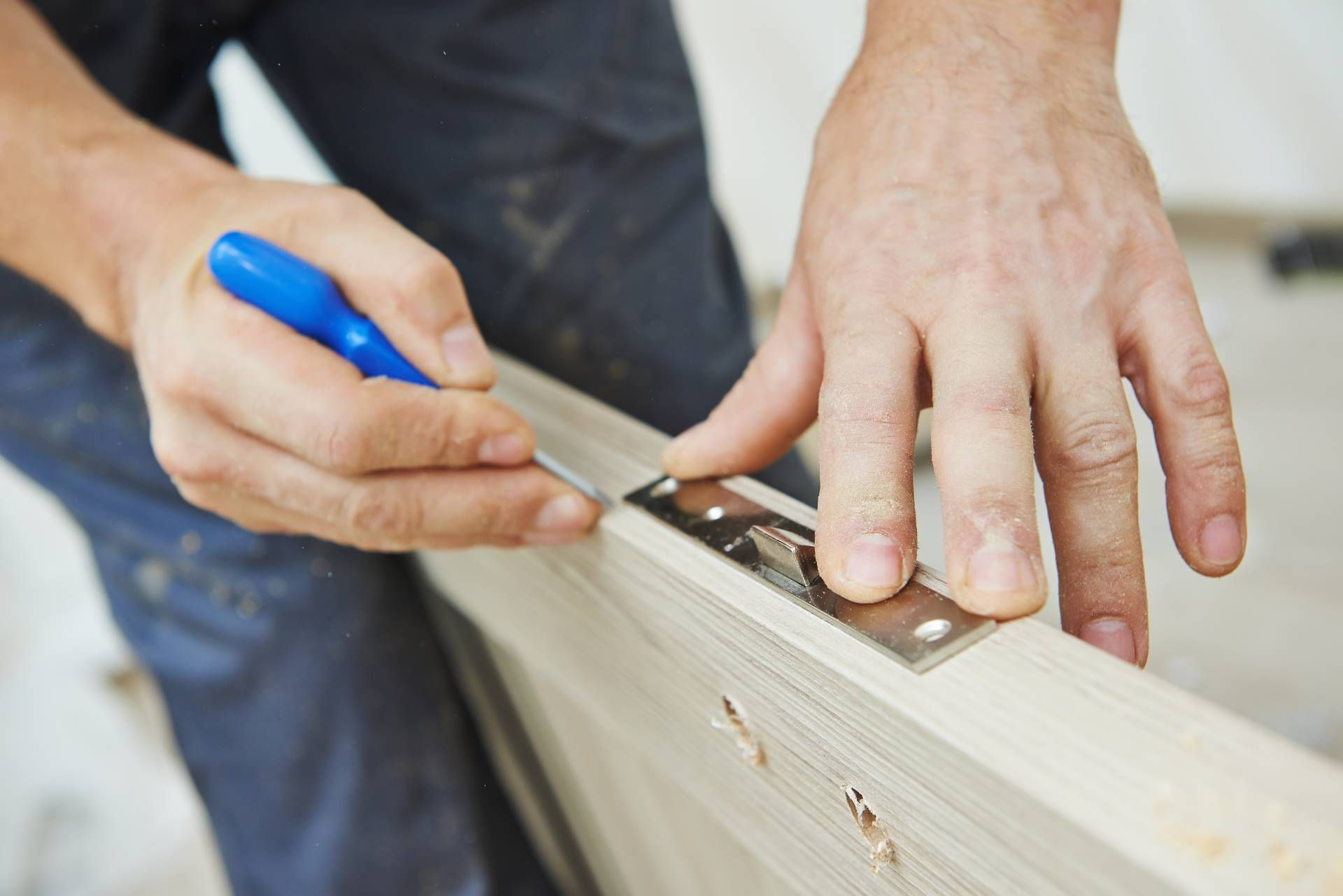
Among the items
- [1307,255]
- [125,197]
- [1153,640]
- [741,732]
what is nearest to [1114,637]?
[741,732]

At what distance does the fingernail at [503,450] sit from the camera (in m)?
0.50

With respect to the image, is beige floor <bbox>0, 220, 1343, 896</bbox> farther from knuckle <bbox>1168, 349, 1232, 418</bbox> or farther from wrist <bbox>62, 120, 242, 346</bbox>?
wrist <bbox>62, 120, 242, 346</bbox>

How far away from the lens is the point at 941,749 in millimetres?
305

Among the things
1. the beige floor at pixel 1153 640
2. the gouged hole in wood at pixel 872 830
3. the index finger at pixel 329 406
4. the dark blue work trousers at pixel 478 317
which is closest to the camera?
the gouged hole in wood at pixel 872 830

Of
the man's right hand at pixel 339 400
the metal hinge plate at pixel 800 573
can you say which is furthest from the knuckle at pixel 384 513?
the metal hinge plate at pixel 800 573

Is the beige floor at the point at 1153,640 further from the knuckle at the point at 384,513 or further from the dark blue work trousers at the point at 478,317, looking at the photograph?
the knuckle at the point at 384,513

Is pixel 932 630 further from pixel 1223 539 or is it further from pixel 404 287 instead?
pixel 404 287

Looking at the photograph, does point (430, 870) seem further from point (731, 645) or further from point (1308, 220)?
point (1308, 220)

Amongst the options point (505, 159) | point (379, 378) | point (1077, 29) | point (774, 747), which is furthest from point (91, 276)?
point (1077, 29)

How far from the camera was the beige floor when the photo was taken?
1.20 metres

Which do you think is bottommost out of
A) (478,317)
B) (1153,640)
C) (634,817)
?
(1153,640)

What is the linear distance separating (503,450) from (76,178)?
1.01ft

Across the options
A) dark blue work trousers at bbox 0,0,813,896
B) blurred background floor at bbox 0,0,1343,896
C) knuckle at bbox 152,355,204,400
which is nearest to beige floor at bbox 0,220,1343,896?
blurred background floor at bbox 0,0,1343,896

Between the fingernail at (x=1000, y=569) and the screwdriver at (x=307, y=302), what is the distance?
199 millimetres
